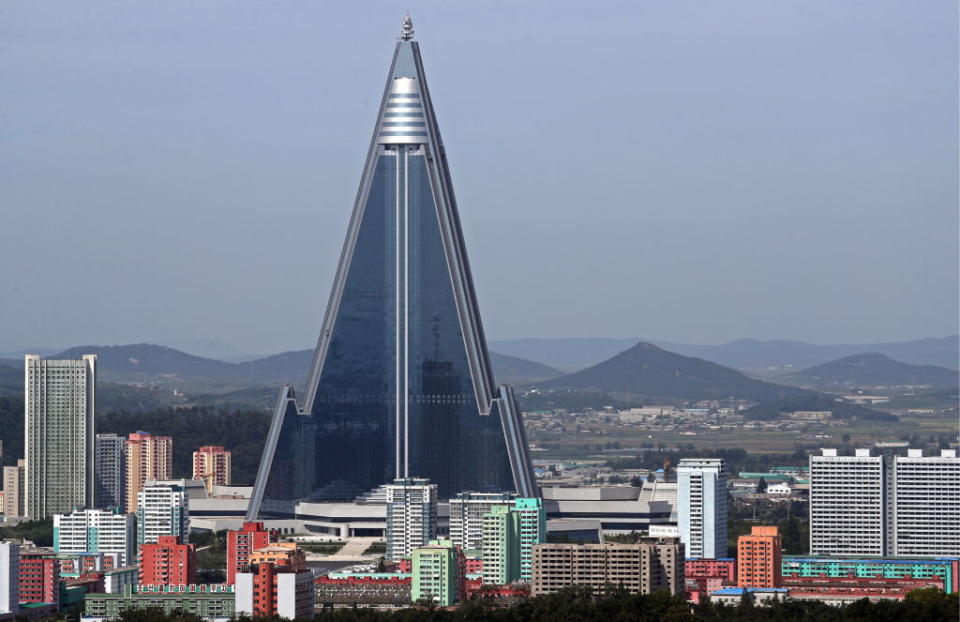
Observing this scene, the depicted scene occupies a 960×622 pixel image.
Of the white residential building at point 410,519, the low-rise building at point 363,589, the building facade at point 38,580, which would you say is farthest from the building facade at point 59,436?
the low-rise building at point 363,589

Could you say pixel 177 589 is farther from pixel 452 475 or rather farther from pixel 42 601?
pixel 452 475

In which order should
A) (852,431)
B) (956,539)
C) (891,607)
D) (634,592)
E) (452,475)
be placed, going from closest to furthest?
(891,607), (634,592), (956,539), (452,475), (852,431)

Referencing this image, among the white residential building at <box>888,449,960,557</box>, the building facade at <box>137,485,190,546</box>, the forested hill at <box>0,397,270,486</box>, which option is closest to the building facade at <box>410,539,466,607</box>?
the building facade at <box>137,485,190,546</box>

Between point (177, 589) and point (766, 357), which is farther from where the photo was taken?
point (766, 357)

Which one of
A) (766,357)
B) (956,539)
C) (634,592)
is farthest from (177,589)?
(766,357)

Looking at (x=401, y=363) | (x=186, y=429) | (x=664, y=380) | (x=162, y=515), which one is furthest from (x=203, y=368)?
(x=162, y=515)

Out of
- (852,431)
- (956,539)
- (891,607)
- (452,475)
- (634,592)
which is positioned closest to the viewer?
(891,607)

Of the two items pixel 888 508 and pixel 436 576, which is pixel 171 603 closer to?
pixel 436 576
